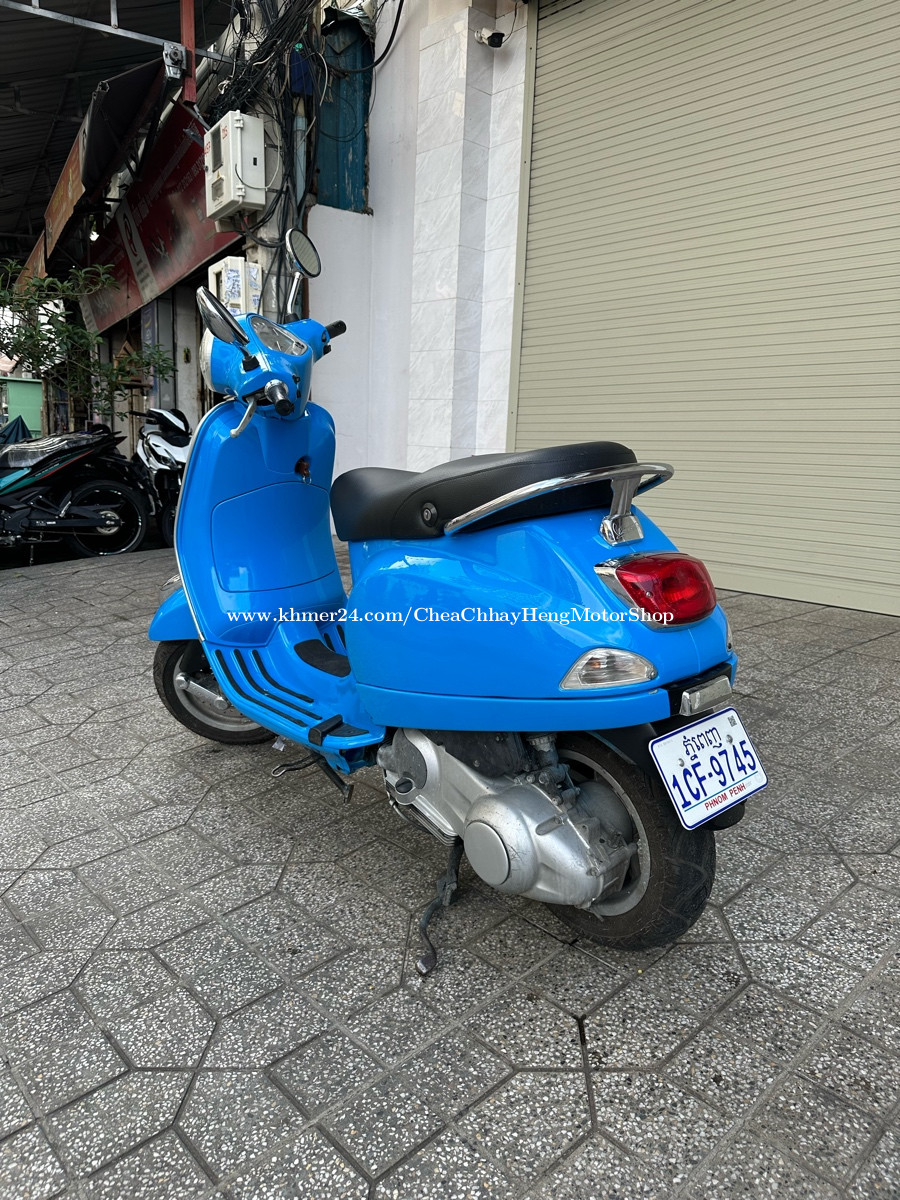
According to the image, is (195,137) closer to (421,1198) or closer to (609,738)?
(609,738)

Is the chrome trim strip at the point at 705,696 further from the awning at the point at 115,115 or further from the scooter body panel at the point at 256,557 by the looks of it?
the awning at the point at 115,115

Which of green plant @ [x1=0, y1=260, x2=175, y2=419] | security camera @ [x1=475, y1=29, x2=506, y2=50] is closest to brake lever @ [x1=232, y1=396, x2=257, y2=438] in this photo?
security camera @ [x1=475, y1=29, x2=506, y2=50]

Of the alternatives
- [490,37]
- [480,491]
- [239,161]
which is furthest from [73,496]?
[480,491]

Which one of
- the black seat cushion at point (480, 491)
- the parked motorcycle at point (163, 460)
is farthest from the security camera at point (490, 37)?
the black seat cushion at point (480, 491)

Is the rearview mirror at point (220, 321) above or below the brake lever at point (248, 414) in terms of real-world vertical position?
above

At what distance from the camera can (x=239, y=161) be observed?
6.06 metres

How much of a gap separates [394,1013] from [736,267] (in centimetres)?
485

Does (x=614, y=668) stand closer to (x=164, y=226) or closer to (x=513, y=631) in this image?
(x=513, y=631)

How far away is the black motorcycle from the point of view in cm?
589

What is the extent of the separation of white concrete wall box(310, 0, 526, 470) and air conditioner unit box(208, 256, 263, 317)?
49cm

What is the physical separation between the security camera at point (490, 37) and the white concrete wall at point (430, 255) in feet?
0.20

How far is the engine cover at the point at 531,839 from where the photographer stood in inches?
59.8

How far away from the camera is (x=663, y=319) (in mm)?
5348

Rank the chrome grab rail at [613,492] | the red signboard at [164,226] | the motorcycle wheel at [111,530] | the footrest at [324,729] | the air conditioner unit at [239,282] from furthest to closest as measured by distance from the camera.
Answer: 1. the red signboard at [164,226]
2. the air conditioner unit at [239,282]
3. the motorcycle wheel at [111,530]
4. the footrest at [324,729]
5. the chrome grab rail at [613,492]
